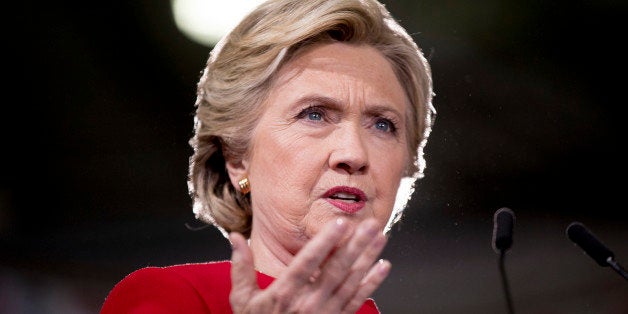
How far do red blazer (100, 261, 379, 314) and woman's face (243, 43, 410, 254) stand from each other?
0.73ft

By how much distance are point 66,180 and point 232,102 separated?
1.10 meters

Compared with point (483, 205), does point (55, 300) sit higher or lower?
lower

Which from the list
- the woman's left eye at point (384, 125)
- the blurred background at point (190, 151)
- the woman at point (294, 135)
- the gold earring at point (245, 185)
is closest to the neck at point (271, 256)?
the woman at point (294, 135)

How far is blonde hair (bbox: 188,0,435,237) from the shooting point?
5.64ft

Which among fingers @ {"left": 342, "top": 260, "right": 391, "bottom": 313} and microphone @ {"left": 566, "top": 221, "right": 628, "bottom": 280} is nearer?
fingers @ {"left": 342, "top": 260, "right": 391, "bottom": 313}

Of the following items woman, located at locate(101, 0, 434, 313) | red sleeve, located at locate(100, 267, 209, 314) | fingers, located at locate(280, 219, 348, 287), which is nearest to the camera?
fingers, located at locate(280, 219, 348, 287)

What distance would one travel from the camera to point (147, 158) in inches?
104

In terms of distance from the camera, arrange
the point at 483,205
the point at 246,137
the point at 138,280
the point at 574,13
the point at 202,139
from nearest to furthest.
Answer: the point at 138,280 → the point at 246,137 → the point at 202,139 → the point at 483,205 → the point at 574,13

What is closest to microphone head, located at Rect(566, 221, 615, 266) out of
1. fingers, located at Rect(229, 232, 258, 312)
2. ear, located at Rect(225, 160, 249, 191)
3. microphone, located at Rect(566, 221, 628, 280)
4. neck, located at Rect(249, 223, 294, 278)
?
microphone, located at Rect(566, 221, 628, 280)

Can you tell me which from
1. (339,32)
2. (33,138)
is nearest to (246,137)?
(339,32)

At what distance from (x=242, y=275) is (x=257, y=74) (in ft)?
2.20

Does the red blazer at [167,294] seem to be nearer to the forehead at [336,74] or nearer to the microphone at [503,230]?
the forehead at [336,74]

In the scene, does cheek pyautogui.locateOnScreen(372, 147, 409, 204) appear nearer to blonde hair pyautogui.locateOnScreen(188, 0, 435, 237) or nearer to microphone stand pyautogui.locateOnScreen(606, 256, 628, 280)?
blonde hair pyautogui.locateOnScreen(188, 0, 435, 237)

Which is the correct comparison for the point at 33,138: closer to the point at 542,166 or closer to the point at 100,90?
the point at 100,90
